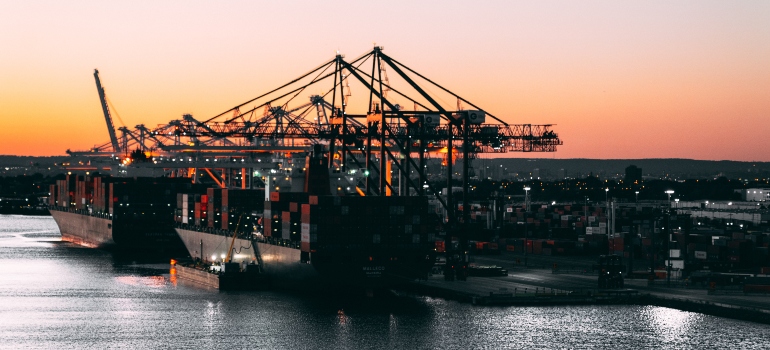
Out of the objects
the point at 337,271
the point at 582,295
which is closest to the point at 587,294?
the point at 582,295

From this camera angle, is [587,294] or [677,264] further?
[677,264]

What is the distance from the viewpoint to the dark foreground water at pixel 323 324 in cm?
5153

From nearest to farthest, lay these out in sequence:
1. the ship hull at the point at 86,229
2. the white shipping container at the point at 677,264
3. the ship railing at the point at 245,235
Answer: the ship railing at the point at 245,235, the white shipping container at the point at 677,264, the ship hull at the point at 86,229

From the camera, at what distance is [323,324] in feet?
186

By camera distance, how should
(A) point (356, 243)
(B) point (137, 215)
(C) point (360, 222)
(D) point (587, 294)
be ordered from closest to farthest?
(D) point (587, 294), (A) point (356, 243), (C) point (360, 222), (B) point (137, 215)

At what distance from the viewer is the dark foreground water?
169 feet

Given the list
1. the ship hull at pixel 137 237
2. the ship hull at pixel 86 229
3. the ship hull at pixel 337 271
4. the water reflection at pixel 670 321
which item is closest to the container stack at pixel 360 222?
the ship hull at pixel 337 271

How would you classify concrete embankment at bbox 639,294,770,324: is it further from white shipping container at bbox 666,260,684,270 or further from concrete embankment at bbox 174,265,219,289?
concrete embankment at bbox 174,265,219,289

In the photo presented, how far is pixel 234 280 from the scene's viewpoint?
72.5m

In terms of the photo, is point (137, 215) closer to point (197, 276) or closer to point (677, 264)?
point (197, 276)

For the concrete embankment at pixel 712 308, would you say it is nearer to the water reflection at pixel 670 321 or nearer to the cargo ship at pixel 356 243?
the water reflection at pixel 670 321

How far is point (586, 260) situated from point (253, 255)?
28.0m

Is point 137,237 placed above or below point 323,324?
above

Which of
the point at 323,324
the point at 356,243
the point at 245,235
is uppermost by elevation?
the point at 245,235
